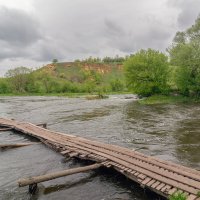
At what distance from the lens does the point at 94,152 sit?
1420 centimetres

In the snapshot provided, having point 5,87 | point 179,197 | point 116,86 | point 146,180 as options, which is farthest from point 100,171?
point 5,87

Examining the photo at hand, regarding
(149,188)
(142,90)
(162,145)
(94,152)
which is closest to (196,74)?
(142,90)

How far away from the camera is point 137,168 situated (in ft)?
37.2

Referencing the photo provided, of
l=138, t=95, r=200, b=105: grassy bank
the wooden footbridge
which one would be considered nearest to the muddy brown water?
the wooden footbridge

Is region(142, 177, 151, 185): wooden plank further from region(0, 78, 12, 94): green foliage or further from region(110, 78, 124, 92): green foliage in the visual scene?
region(0, 78, 12, 94): green foliage

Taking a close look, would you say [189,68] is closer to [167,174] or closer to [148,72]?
[148,72]

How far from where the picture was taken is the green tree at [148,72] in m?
56.2

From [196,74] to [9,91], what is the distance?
4194 inches

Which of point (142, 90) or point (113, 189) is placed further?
point (142, 90)

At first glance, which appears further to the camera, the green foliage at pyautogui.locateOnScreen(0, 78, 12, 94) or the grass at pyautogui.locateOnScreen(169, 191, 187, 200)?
the green foliage at pyautogui.locateOnScreen(0, 78, 12, 94)

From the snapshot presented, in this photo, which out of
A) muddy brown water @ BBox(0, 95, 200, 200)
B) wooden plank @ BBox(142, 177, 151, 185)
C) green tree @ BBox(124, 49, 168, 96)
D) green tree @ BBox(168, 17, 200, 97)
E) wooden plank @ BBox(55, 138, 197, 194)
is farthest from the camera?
green tree @ BBox(124, 49, 168, 96)

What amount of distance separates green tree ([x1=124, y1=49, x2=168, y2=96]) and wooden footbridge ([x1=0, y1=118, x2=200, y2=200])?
41.0 metres

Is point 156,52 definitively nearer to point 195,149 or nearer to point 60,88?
point 195,149

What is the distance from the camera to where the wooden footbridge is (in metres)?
9.34
